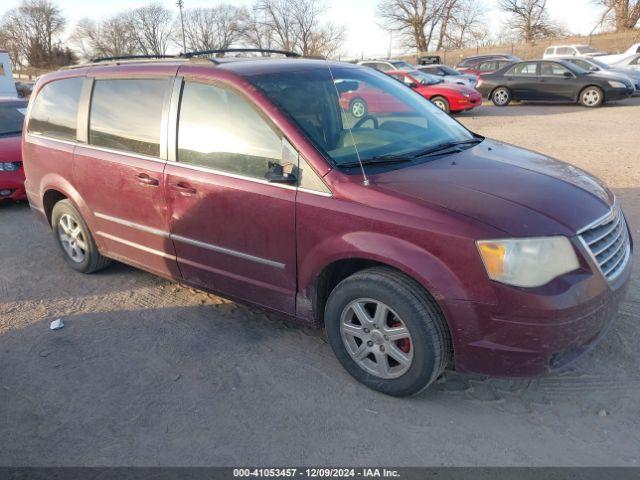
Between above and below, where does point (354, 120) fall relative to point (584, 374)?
above

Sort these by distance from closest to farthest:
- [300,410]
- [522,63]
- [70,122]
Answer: [300,410]
[70,122]
[522,63]

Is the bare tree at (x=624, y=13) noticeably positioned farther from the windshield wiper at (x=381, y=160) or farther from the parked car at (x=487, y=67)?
the windshield wiper at (x=381, y=160)

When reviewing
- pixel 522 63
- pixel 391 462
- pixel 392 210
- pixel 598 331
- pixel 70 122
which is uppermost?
pixel 522 63

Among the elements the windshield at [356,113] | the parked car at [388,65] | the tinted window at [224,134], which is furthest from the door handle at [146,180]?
the parked car at [388,65]

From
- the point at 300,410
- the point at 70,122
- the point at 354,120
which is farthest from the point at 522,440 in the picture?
the point at 70,122

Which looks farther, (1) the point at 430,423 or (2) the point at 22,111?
(2) the point at 22,111

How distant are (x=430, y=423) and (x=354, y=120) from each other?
1.94 m

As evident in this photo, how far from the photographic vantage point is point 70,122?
434 centimetres

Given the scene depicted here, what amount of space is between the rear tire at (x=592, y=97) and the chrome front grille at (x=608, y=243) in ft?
50.3

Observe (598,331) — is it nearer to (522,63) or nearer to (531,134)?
(531,134)

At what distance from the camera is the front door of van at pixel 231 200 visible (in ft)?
10.1

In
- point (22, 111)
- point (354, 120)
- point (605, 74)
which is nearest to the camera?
point (354, 120)

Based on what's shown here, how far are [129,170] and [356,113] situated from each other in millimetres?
1666

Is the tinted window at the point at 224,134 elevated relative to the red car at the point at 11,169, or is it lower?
elevated
